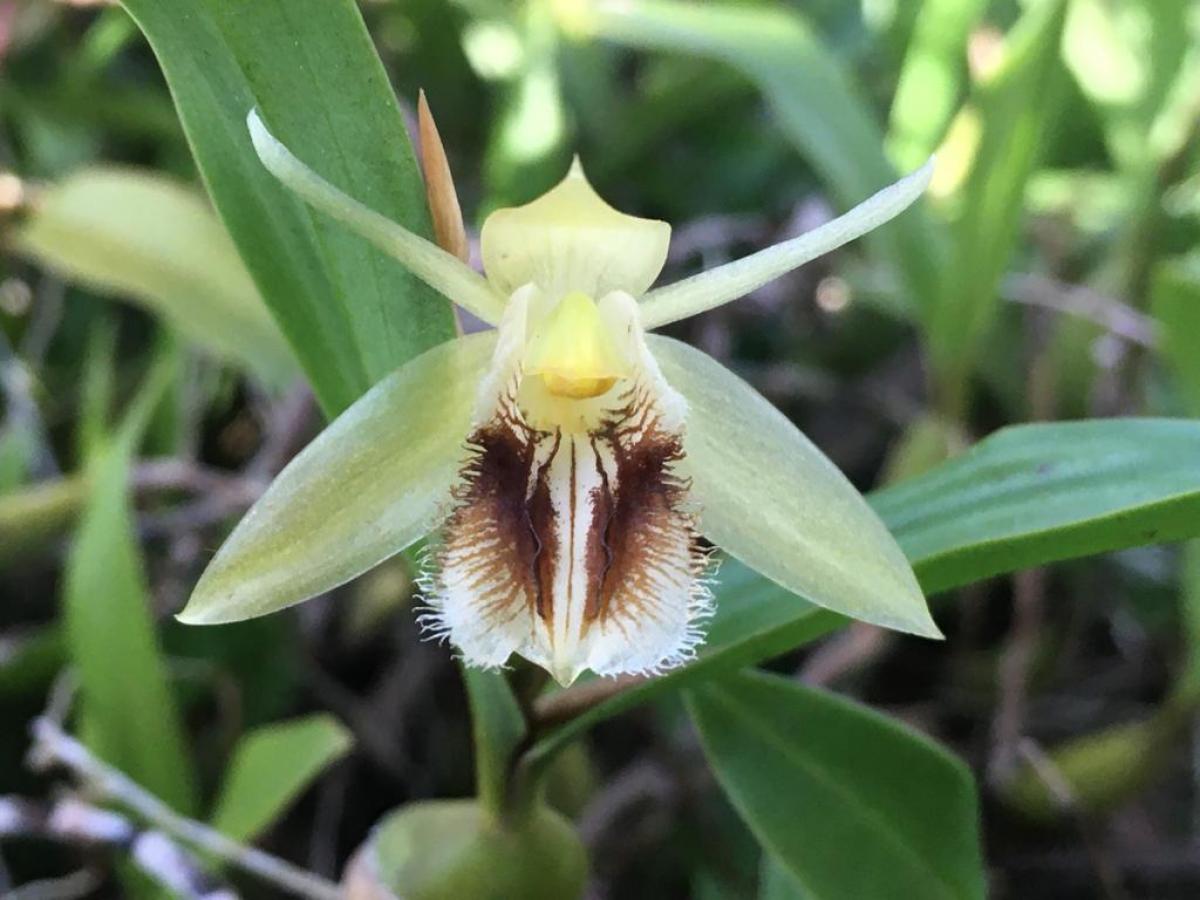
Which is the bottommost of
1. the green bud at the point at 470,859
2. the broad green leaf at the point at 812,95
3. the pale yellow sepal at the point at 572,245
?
the green bud at the point at 470,859

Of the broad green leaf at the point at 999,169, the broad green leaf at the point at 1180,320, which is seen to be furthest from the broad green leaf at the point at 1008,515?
Answer: the broad green leaf at the point at 999,169

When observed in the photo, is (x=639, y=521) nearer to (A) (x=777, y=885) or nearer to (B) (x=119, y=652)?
(A) (x=777, y=885)

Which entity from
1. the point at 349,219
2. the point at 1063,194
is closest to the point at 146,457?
the point at 349,219

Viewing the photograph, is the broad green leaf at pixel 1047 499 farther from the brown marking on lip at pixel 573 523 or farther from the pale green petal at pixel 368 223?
the pale green petal at pixel 368 223

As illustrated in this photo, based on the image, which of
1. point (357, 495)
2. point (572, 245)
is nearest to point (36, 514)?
point (357, 495)

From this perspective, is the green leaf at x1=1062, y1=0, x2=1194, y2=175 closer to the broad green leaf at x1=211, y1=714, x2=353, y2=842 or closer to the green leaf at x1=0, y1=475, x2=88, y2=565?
the broad green leaf at x1=211, y1=714, x2=353, y2=842
